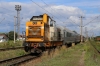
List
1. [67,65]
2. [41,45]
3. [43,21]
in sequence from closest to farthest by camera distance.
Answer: [67,65]
[41,45]
[43,21]

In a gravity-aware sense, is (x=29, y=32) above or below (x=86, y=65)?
above

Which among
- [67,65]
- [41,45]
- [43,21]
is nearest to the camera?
[67,65]

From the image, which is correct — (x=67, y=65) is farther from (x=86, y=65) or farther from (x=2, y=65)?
(x=2, y=65)

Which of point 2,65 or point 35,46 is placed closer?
point 2,65

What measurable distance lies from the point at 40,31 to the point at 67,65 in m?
8.40

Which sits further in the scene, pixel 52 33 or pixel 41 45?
pixel 52 33

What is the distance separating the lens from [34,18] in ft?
74.4

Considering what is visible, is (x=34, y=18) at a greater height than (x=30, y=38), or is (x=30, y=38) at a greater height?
(x=34, y=18)

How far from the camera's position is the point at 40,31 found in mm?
21641

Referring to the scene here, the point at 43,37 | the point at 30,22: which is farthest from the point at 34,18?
the point at 43,37

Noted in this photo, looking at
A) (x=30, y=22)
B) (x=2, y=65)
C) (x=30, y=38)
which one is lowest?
(x=2, y=65)

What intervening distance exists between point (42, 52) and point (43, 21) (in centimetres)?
316

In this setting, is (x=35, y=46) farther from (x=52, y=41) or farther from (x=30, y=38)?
(x=52, y=41)


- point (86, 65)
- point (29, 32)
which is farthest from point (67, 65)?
point (29, 32)
